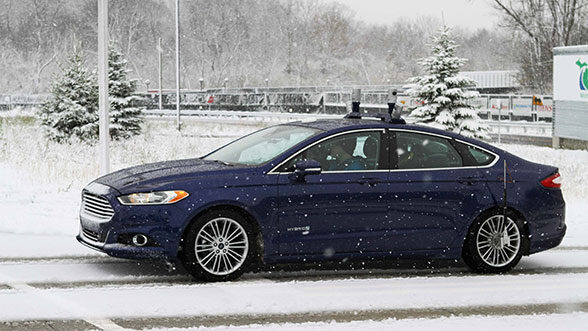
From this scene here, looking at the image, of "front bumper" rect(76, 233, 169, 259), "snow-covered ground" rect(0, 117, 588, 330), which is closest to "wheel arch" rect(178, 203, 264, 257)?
"front bumper" rect(76, 233, 169, 259)

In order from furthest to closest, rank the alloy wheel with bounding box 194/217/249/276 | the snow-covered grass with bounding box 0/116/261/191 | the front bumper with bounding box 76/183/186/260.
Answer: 1. the snow-covered grass with bounding box 0/116/261/191
2. the alloy wheel with bounding box 194/217/249/276
3. the front bumper with bounding box 76/183/186/260

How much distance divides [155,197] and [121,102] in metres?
25.5

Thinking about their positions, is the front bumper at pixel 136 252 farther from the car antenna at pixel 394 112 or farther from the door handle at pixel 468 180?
the door handle at pixel 468 180

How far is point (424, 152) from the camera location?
8703 millimetres

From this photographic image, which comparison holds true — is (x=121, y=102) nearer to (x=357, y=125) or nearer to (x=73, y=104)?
(x=73, y=104)

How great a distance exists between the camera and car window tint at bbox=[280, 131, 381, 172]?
27.1 feet

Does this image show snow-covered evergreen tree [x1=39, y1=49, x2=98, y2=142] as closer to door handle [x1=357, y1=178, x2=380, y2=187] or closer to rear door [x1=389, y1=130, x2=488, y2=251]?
rear door [x1=389, y1=130, x2=488, y2=251]

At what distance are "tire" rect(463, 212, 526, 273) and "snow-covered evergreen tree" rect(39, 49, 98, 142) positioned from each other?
23730mm

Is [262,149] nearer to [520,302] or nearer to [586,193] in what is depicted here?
[520,302]

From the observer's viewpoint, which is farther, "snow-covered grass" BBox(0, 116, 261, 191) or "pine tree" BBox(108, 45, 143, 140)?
"pine tree" BBox(108, 45, 143, 140)

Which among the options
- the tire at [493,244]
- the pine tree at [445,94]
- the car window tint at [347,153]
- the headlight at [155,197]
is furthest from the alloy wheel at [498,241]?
the pine tree at [445,94]

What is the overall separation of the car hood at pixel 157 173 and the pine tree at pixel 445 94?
21.2 meters

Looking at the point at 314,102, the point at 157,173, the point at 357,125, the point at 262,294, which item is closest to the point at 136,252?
the point at 157,173

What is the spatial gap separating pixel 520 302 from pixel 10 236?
6.03m
